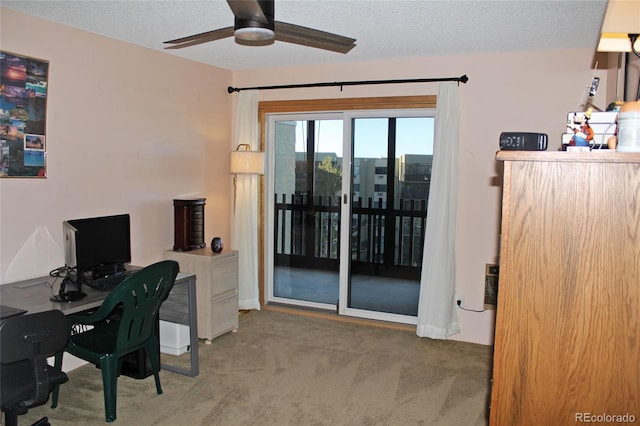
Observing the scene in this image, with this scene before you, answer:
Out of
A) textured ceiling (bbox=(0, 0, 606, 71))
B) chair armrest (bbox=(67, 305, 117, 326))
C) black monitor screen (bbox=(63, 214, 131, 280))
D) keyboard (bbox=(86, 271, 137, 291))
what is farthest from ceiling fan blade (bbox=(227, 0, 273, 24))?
black monitor screen (bbox=(63, 214, 131, 280))

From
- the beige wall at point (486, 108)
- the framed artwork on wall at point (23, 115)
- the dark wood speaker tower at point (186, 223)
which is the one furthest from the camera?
the dark wood speaker tower at point (186, 223)

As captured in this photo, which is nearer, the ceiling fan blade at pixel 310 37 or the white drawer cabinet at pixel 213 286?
the ceiling fan blade at pixel 310 37

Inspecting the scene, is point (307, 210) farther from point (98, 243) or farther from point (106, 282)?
point (106, 282)

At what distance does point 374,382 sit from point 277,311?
177cm

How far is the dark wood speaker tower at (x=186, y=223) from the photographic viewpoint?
13.8ft

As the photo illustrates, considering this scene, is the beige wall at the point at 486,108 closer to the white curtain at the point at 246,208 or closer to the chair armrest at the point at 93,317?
the white curtain at the point at 246,208

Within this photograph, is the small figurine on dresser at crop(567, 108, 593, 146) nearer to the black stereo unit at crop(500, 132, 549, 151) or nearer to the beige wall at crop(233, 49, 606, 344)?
the black stereo unit at crop(500, 132, 549, 151)

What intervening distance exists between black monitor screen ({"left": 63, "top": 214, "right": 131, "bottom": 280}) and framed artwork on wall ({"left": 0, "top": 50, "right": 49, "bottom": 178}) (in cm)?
43

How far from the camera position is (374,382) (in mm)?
3443

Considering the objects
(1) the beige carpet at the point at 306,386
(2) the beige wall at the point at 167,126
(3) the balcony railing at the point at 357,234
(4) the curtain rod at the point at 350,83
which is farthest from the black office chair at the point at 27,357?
(4) the curtain rod at the point at 350,83

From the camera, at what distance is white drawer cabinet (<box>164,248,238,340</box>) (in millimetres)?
4051

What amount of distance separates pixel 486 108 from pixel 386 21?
137cm

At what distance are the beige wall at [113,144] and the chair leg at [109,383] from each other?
0.91m

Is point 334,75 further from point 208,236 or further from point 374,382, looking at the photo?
point 374,382
